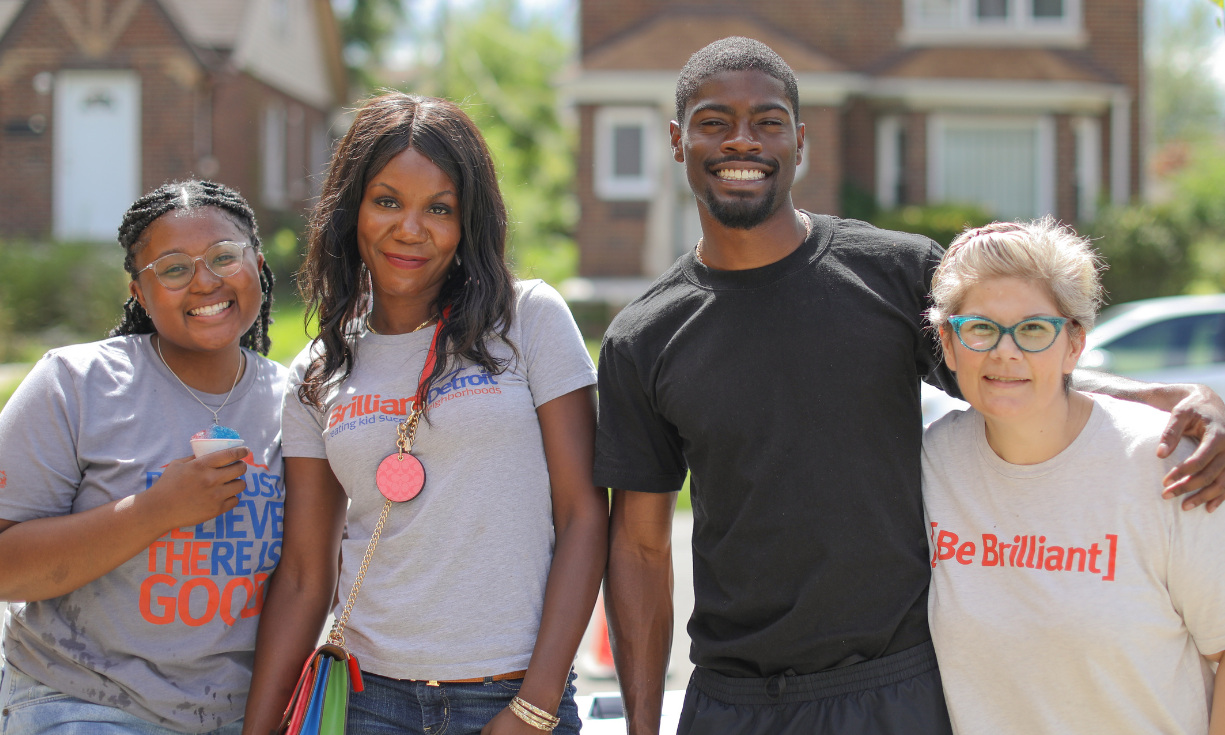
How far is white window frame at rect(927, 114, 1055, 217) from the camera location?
1864 cm

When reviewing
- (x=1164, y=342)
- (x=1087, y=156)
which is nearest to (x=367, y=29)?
(x=1087, y=156)

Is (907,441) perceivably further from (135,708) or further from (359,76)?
(359,76)

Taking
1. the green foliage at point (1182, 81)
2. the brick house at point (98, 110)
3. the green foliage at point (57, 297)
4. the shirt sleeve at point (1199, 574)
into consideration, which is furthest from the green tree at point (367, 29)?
the green foliage at point (1182, 81)

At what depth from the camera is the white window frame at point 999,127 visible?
18.6m

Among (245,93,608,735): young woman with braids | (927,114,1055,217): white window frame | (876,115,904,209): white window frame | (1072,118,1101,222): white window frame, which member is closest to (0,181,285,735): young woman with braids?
(245,93,608,735): young woman with braids

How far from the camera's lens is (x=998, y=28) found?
18.9 meters

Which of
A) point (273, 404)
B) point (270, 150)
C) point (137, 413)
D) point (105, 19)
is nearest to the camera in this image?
point (137, 413)

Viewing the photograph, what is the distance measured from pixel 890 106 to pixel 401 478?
17773mm

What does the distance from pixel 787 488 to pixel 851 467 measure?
6.3 inches

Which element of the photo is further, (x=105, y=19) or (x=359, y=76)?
(x=359, y=76)

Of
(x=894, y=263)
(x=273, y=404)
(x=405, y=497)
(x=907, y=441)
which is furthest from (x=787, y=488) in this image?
(x=273, y=404)

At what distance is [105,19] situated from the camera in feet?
59.3

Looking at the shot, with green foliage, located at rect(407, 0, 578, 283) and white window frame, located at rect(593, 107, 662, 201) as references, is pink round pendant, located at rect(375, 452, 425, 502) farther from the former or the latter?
green foliage, located at rect(407, 0, 578, 283)

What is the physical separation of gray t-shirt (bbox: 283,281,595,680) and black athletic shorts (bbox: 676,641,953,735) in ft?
1.84
